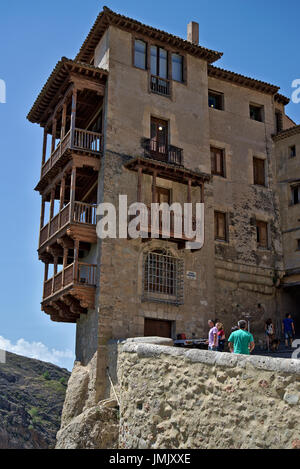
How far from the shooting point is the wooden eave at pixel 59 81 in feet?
74.8

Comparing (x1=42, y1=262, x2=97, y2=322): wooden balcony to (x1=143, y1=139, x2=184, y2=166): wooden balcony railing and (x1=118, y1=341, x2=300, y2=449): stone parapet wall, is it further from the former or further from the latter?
(x1=143, y1=139, x2=184, y2=166): wooden balcony railing

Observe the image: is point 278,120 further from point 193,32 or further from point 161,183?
point 161,183

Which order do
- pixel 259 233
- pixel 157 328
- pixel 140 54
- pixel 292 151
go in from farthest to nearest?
pixel 292 151 → pixel 259 233 → pixel 140 54 → pixel 157 328

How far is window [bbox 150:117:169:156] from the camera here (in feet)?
79.1

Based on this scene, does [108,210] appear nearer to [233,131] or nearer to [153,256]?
[153,256]

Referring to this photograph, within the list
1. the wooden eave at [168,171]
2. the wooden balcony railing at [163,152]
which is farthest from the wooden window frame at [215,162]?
the wooden balcony railing at [163,152]

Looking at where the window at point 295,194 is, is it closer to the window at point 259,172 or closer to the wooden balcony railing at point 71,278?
the window at point 259,172

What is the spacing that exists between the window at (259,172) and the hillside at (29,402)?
26.4 m

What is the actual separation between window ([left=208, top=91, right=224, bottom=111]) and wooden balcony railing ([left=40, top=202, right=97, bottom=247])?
8164 mm

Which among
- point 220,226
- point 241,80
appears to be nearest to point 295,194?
point 220,226

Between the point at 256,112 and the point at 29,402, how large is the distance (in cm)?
3403

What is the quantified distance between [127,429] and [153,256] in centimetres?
786

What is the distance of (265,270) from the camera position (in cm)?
2631

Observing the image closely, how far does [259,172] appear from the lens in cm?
2805
